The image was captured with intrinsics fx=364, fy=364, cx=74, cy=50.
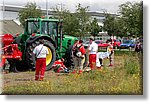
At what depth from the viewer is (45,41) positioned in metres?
10.9

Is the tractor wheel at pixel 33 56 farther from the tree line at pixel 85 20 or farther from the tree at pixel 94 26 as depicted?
the tree at pixel 94 26

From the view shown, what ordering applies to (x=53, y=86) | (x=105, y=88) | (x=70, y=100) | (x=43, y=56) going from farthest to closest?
(x=43, y=56), (x=53, y=86), (x=105, y=88), (x=70, y=100)

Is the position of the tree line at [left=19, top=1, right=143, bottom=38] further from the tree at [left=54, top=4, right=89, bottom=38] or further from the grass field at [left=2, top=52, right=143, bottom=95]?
the grass field at [left=2, top=52, right=143, bottom=95]

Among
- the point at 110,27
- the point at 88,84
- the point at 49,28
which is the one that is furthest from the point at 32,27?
the point at 110,27

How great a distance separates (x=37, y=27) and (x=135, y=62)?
3.40 m

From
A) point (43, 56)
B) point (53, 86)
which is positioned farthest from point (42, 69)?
point (53, 86)

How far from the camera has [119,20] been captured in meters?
22.0

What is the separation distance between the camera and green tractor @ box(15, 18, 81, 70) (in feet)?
34.8

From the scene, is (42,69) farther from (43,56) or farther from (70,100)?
(70,100)

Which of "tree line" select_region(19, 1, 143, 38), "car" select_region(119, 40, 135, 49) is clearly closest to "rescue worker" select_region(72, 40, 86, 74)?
"tree line" select_region(19, 1, 143, 38)

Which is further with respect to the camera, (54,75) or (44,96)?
(54,75)

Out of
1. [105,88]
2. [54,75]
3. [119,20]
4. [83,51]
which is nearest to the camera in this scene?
[105,88]

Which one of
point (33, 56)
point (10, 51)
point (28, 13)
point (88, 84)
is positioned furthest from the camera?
point (28, 13)

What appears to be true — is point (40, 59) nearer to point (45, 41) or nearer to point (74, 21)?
point (45, 41)
